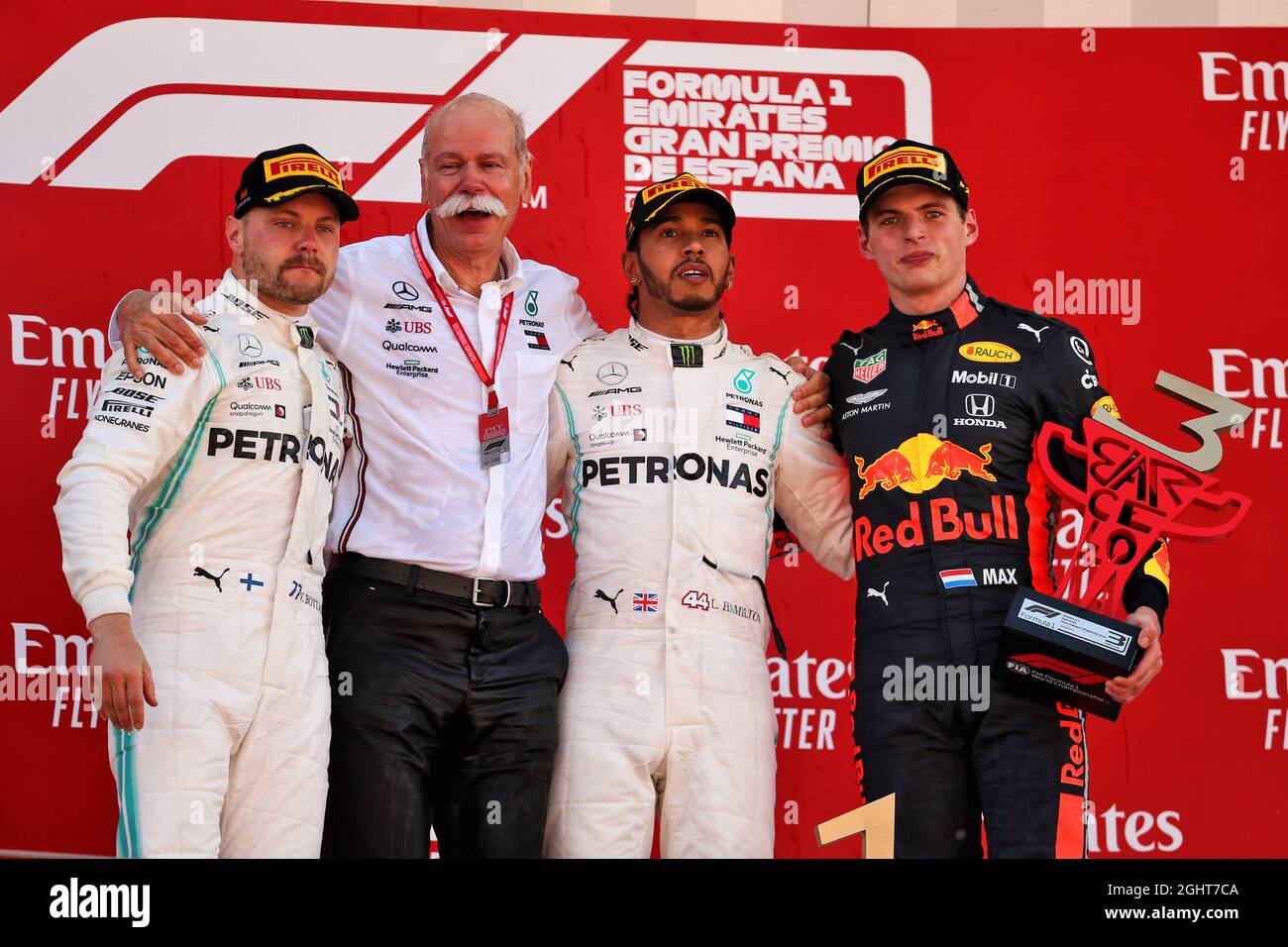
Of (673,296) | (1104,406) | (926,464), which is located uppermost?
(673,296)

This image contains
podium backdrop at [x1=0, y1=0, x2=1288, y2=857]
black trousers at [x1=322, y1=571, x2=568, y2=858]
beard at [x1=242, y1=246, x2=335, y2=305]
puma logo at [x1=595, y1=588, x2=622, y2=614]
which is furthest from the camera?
podium backdrop at [x1=0, y1=0, x2=1288, y2=857]

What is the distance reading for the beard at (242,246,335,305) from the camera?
10.5 ft

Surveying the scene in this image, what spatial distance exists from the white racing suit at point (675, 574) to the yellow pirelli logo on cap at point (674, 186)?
335 millimetres

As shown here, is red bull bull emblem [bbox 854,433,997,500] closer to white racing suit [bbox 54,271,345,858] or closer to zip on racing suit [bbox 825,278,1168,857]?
zip on racing suit [bbox 825,278,1168,857]

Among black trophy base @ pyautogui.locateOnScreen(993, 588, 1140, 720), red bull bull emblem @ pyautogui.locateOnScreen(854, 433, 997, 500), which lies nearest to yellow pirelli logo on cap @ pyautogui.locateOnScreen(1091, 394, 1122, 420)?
red bull bull emblem @ pyautogui.locateOnScreen(854, 433, 997, 500)

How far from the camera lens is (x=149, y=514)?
10.0ft

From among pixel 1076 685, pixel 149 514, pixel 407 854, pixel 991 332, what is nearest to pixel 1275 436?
pixel 991 332

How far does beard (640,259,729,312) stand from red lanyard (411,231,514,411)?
32 cm

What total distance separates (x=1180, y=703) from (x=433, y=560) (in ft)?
7.15

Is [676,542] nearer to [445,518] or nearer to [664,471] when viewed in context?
[664,471]

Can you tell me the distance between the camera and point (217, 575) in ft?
9.84

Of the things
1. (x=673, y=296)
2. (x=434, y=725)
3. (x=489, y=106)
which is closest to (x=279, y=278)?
(x=489, y=106)

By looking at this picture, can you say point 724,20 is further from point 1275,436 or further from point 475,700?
point 475,700

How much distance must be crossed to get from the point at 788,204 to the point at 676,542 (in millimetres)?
1393
